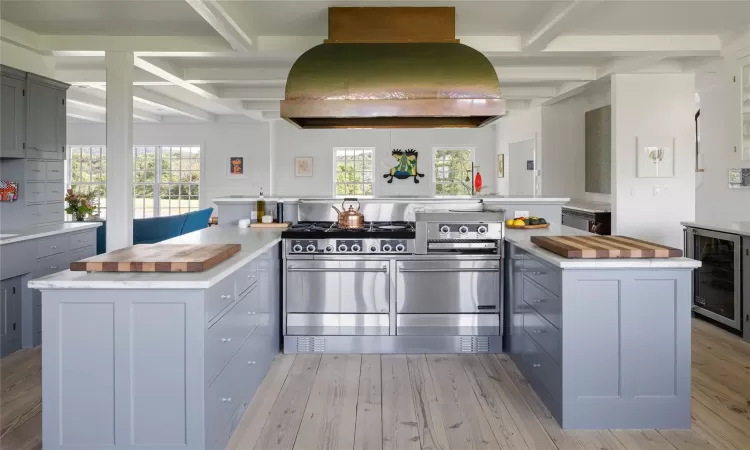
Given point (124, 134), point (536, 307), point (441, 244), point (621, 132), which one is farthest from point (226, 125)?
point (536, 307)

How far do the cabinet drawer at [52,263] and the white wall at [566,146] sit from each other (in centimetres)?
658

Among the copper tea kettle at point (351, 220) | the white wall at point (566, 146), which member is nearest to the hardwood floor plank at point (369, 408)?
the copper tea kettle at point (351, 220)

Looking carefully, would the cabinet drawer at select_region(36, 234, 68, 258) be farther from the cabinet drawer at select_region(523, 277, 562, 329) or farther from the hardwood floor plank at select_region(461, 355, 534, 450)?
the cabinet drawer at select_region(523, 277, 562, 329)

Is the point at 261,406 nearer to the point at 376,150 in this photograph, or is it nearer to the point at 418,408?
the point at 418,408

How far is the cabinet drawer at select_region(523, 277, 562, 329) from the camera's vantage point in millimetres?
3078

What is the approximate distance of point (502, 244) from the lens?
4.44m

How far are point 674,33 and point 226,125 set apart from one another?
31.4 ft

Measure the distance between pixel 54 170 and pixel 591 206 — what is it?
6.27 m

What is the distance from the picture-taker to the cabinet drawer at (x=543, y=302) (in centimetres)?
308

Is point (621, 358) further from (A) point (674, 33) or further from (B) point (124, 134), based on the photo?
(B) point (124, 134)

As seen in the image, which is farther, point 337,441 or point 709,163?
point 709,163

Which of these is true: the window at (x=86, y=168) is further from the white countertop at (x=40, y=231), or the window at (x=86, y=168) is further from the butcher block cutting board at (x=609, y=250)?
the butcher block cutting board at (x=609, y=250)

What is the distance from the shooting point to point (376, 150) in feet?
40.9

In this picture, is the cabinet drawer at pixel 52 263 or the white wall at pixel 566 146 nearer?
the cabinet drawer at pixel 52 263
